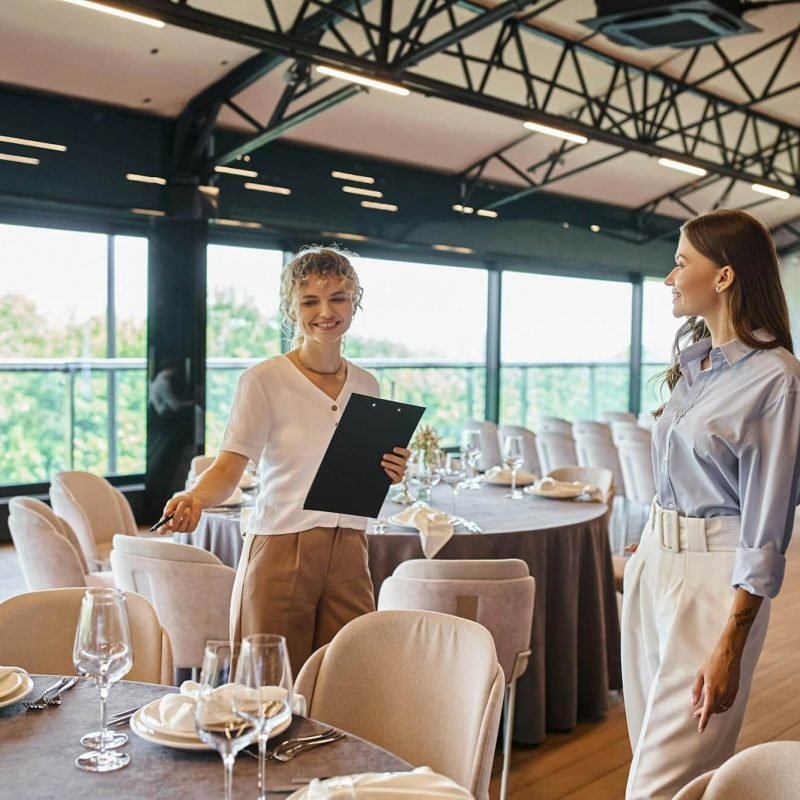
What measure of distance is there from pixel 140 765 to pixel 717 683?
1173mm

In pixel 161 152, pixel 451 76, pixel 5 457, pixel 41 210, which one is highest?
pixel 451 76

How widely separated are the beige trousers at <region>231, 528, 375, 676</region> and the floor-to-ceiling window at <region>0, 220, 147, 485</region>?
20.1ft

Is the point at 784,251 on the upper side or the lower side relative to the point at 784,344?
upper

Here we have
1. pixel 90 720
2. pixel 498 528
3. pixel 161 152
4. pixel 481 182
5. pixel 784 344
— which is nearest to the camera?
pixel 90 720

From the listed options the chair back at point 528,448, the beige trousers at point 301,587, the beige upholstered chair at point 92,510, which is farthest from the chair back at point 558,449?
the beige trousers at point 301,587

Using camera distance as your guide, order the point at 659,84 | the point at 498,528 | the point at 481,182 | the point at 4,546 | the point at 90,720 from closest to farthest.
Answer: the point at 90,720 < the point at 498,528 < the point at 4,546 < the point at 659,84 < the point at 481,182

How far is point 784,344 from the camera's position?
7.18 ft

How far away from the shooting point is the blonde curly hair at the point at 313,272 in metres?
2.71

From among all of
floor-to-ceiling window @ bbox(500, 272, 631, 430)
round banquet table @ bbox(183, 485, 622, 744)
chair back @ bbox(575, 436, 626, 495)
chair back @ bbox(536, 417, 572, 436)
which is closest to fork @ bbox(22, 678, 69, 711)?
round banquet table @ bbox(183, 485, 622, 744)

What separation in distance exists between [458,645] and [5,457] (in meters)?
6.84

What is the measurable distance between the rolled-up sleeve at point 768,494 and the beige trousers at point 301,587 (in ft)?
3.51

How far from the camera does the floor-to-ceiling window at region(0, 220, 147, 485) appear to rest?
26.8 feet

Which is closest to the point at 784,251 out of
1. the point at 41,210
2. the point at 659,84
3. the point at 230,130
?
the point at 659,84

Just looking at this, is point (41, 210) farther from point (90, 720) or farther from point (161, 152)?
point (90, 720)
